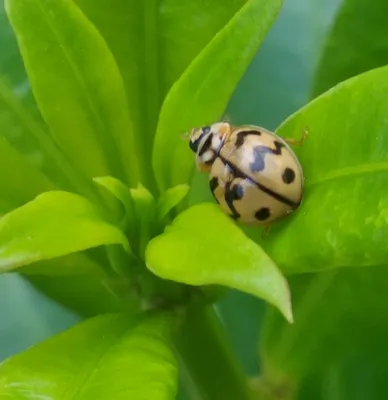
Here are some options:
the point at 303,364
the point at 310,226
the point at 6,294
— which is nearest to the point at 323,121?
the point at 310,226

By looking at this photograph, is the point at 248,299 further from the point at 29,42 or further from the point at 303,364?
the point at 29,42

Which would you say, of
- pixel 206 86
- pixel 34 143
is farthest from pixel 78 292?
pixel 206 86

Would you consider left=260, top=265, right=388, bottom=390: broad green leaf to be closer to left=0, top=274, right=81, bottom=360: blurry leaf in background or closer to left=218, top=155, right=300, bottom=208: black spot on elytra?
left=218, top=155, right=300, bottom=208: black spot on elytra

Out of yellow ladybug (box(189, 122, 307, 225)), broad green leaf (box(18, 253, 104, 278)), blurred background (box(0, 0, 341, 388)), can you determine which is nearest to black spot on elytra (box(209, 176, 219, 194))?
yellow ladybug (box(189, 122, 307, 225))

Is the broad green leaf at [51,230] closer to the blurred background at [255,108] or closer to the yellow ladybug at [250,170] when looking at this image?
the yellow ladybug at [250,170]

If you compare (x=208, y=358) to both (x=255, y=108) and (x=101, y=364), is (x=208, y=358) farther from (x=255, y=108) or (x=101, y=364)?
(x=255, y=108)
